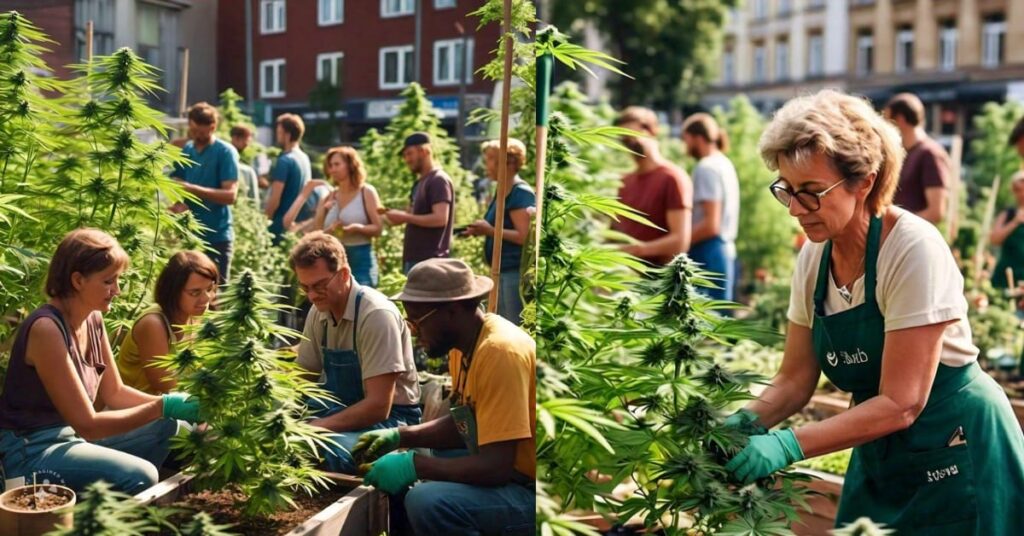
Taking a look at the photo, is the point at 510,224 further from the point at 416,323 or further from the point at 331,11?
the point at 331,11

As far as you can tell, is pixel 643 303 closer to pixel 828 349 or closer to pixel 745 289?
pixel 828 349

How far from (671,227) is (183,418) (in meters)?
4.00

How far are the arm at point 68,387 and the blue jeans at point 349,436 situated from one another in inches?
15.1

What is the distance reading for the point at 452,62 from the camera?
2.48m

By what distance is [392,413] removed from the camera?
249 cm

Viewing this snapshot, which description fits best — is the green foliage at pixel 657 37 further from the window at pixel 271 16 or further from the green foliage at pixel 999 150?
the window at pixel 271 16

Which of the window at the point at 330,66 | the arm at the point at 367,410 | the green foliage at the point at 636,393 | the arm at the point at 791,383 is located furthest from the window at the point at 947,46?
the arm at the point at 367,410

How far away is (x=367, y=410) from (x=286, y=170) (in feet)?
1.62

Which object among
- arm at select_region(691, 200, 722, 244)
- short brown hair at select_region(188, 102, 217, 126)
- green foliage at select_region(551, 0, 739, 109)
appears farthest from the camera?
green foliage at select_region(551, 0, 739, 109)

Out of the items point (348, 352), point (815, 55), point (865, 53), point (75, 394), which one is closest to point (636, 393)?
point (348, 352)

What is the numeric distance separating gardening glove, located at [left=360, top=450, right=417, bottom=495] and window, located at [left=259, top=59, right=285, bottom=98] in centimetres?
74

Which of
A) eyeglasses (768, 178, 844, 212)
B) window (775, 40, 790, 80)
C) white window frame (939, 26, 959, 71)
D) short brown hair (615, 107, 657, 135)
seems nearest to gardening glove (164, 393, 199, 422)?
eyeglasses (768, 178, 844, 212)

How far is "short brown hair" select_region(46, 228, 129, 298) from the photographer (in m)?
2.13

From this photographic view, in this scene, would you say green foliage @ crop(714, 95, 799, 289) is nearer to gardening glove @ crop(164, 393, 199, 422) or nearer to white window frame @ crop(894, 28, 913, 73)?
gardening glove @ crop(164, 393, 199, 422)
